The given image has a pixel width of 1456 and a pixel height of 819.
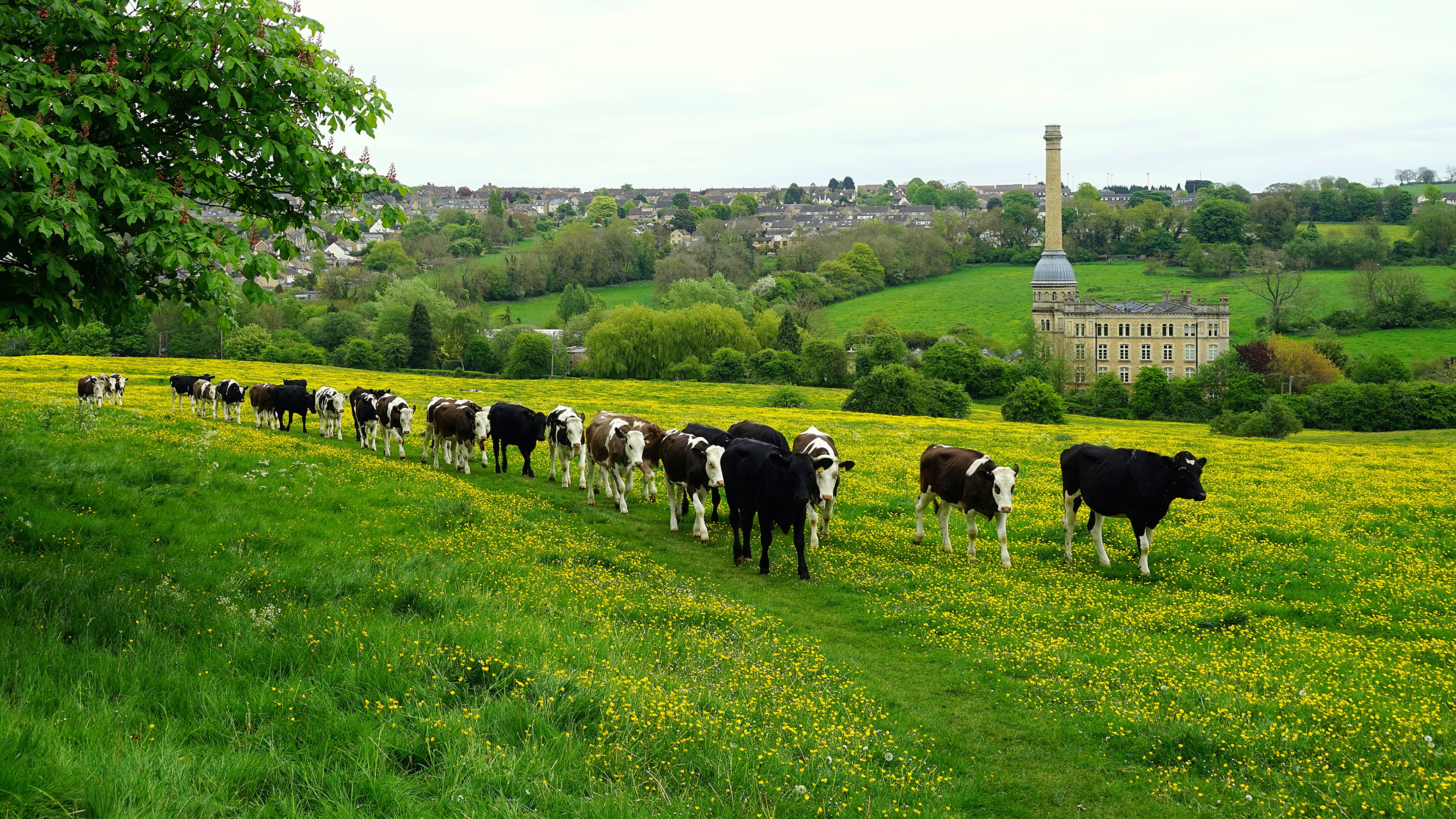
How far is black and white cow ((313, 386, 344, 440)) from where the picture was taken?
1214 inches

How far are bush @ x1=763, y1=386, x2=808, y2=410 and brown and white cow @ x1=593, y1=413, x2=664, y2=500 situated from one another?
140ft

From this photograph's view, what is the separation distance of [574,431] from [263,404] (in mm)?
15636

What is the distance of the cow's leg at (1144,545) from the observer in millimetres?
16594

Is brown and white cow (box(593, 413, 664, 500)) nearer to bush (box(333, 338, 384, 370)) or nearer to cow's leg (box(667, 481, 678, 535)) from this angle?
cow's leg (box(667, 481, 678, 535))

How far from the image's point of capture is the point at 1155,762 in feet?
29.7

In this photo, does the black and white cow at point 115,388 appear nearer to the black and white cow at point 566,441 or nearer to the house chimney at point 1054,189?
the black and white cow at point 566,441

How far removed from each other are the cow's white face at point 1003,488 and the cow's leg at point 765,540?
3.84m

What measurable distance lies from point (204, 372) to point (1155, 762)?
6054 centimetres

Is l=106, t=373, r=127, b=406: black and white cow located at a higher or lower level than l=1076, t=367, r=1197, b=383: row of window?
higher

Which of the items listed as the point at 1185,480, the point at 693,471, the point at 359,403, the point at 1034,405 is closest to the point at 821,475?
the point at 693,471

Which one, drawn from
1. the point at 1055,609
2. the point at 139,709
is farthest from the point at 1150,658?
the point at 139,709

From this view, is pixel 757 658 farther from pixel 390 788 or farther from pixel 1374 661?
pixel 1374 661

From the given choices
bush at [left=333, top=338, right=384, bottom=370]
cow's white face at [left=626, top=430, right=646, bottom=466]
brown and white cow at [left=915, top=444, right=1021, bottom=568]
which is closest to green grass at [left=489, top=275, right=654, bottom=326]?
bush at [left=333, top=338, right=384, bottom=370]

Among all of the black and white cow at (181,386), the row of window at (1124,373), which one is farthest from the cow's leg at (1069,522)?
the row of window at (1124,373)
